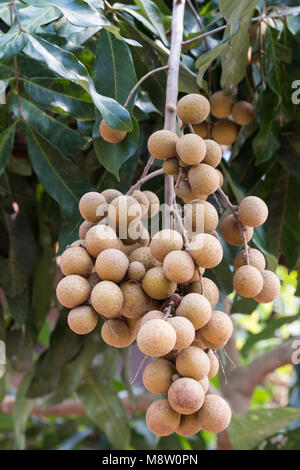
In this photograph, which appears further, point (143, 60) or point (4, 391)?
point (4, 391)

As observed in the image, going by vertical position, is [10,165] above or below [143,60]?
below

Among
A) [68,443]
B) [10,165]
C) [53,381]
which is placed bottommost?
[68,443]

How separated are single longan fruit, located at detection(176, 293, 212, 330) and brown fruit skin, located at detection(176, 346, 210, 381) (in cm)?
2

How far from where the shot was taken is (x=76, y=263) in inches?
21.8

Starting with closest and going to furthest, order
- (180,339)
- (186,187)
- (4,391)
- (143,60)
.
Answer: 1. (180,339)
2. (186,187)
3. (143,60)
4. (4,391)

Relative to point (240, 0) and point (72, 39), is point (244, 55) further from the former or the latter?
point (72, 39)

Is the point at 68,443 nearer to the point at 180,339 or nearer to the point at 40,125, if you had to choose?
the point at 40,125

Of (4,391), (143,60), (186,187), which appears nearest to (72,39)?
(143,60)

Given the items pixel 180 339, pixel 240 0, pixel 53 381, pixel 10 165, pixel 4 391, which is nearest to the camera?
pixel 180 339

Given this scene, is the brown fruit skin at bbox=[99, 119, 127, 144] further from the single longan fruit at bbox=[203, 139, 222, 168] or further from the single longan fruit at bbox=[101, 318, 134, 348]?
the single longan fruit at bbox=[101, 318, 134, 348]

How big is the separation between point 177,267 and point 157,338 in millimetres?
66

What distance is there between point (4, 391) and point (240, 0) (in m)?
1.02

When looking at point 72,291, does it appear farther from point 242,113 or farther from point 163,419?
point 242,113

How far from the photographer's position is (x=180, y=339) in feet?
1.59
